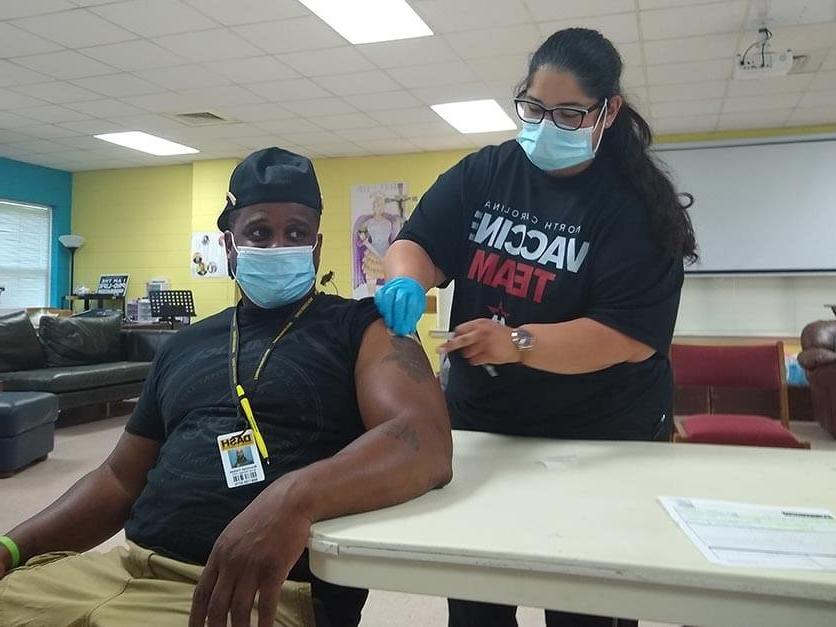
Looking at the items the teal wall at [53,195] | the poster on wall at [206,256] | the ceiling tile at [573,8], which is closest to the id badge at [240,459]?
the ceiling tile at [573,8]

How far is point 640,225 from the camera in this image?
4.01 feet

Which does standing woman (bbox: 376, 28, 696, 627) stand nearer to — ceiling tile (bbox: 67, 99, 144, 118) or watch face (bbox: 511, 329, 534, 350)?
watch face (bbox: 511, 329, 534, 350)

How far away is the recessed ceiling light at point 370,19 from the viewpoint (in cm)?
383

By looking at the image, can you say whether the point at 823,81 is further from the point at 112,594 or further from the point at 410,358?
the point at 112,594

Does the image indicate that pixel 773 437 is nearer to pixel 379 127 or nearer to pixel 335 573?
pixel 335 573

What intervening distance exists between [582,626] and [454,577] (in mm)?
593

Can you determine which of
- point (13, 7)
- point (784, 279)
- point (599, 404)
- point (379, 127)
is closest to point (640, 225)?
point (599, 404)

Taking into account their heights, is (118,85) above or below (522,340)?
above

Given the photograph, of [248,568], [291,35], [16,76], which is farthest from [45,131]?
[248,568]

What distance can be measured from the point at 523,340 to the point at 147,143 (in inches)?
274

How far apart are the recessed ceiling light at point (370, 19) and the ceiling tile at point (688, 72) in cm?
182

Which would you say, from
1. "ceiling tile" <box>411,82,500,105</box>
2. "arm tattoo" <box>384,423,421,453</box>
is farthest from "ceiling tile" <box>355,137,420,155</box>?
"arm tattoo" <box>384,423,421,453</box>

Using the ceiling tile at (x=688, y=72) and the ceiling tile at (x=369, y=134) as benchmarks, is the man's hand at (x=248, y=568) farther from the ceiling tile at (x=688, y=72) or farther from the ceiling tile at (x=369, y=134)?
the ceiling tile at (x=369, y=134)

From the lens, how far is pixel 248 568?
0.73m
